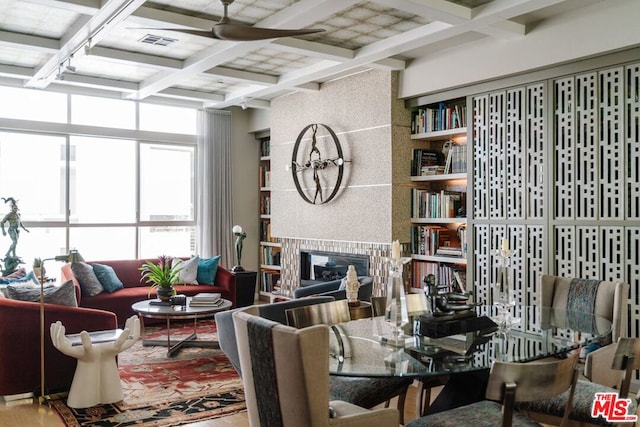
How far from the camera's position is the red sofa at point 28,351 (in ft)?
13.3

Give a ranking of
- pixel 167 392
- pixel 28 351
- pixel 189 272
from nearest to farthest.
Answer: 1. pixel 28 351
2. pixel 167 392
3. pixel 189 272

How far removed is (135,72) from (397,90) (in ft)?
9.98

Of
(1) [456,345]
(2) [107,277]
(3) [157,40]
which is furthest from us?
(2) [107,277]

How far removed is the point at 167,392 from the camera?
4375 mm

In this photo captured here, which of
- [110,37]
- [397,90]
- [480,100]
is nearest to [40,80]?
[110,37]

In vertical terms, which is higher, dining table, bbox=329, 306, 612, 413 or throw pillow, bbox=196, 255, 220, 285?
dining table, bbox=329, 306, 612, 413

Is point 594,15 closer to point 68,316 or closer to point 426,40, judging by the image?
A: point 426,40

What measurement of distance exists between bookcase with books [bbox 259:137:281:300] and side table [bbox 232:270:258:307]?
3.52ft

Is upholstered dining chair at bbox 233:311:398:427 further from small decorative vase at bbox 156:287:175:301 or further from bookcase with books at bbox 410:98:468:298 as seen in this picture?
bookcase with books at bbox 410:98:468:298

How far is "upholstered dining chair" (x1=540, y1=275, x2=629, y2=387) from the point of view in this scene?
288 cm

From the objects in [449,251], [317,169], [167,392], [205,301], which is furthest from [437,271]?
[167,392]

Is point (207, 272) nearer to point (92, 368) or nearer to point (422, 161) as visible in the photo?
point (422, 161)

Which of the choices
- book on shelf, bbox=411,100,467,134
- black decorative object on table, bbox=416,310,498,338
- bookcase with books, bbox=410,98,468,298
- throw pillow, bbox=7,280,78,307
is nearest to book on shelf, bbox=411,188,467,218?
bookcase with books, bbox=410,98,468,298

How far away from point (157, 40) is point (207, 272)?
10.2 ft
